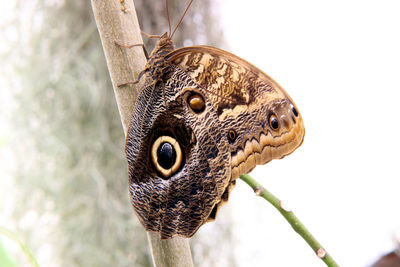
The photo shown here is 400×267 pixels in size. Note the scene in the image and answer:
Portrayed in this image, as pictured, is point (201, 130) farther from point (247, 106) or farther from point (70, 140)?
point (70, 140)

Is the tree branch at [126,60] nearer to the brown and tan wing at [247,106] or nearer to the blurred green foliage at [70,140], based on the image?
the brown and tan wing at [247,106]

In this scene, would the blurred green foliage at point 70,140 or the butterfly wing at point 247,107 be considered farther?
the blurred green foliage at point 70,140

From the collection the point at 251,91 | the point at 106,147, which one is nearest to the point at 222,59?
the point at 251,91

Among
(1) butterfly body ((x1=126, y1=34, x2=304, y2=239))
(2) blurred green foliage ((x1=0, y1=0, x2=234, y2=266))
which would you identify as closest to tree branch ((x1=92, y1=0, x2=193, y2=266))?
(1) butterfly body ((x1=126, y1=34, x2=304, y2=239))

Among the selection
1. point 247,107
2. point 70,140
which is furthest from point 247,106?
point 70,140

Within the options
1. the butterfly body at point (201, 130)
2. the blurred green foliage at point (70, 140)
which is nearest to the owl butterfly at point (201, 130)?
the butterfly body at point (201, 130)

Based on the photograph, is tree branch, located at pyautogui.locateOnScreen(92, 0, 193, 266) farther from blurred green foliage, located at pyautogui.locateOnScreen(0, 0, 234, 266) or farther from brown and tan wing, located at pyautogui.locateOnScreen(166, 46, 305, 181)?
blurred green foliage, located at pyautogui.locateOnScreen(0, 0, 234, 266)
